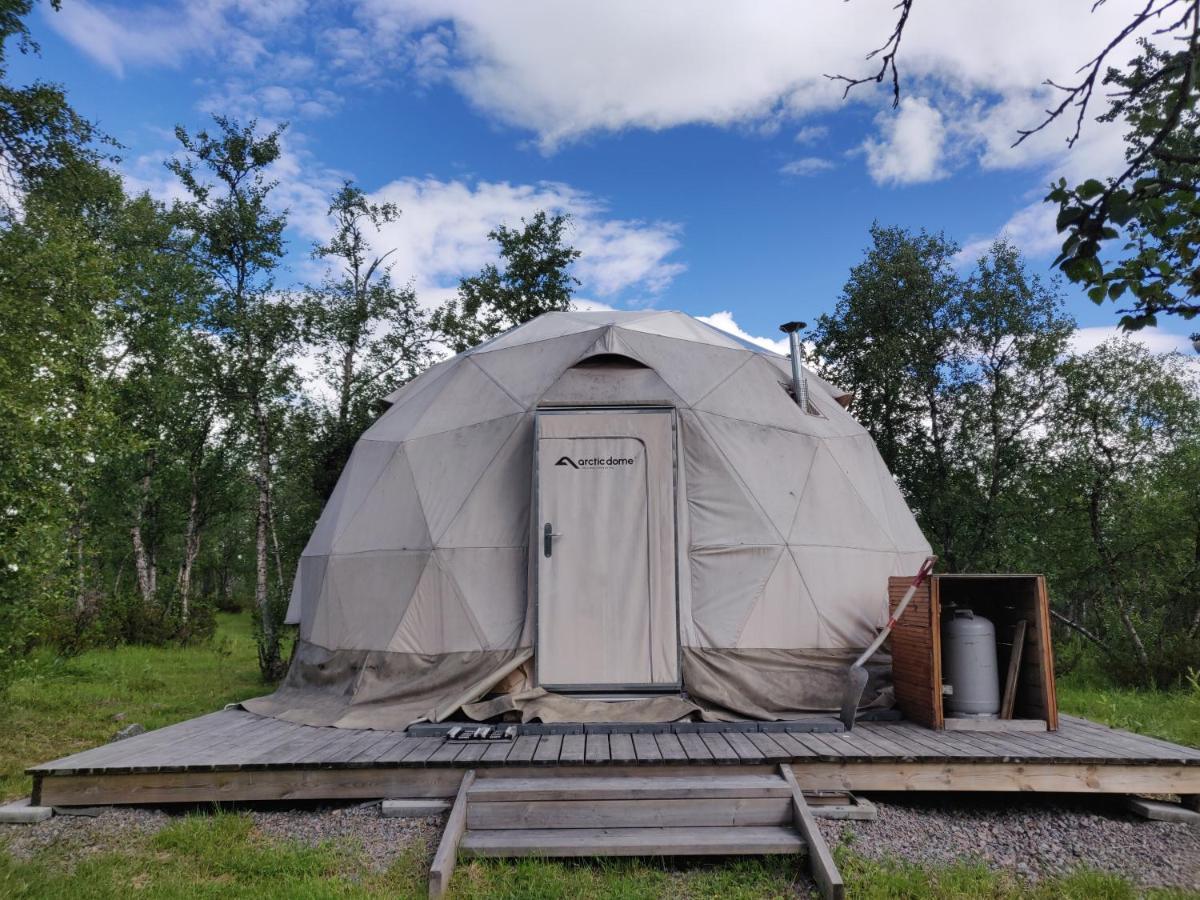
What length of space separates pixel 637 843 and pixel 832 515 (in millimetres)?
3421

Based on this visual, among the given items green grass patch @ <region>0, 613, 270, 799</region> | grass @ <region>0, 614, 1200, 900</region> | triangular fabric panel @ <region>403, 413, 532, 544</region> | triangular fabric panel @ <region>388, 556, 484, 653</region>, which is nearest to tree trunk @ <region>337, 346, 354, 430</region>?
green grass patch @ <region>0, 613, 270, 799</region>

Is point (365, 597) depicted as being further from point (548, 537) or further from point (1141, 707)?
point (1141, 707)

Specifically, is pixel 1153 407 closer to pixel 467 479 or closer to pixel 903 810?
pixel 903 810

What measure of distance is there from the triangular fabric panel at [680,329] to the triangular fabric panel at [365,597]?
9.95 ft

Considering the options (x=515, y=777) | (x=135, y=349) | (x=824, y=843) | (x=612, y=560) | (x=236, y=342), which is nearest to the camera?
(x=824, y=843)

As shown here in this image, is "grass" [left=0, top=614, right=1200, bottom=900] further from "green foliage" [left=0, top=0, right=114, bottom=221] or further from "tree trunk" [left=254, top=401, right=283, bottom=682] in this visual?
"green foliage" [left=0, top=0, right=114, bottom=221]

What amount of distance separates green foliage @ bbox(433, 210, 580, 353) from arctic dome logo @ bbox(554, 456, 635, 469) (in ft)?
31.4

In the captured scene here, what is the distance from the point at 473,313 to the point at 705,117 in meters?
6.14

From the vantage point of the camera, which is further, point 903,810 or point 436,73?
point 436,73

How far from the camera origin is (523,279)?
50.2 feet

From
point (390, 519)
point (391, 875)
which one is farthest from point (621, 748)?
point (390, 519)

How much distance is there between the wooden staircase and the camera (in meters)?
3.94

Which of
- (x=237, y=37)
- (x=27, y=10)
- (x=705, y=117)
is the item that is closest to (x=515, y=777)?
(x=237, y=37)

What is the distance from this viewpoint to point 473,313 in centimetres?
1511
